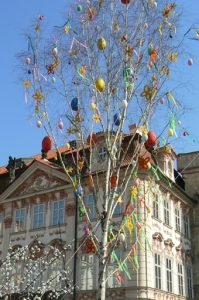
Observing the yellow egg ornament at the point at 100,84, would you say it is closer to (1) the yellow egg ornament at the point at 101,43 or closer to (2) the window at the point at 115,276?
(1) the yellow egg ornament at the point at 101,43

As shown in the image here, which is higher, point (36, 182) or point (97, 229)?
point (36, 182)

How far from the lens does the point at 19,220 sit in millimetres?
30062

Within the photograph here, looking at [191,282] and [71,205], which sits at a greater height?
[71,205]

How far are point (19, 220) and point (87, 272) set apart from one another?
247 inches

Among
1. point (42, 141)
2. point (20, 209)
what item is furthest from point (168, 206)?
point (42, 141)

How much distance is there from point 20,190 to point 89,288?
8060mm

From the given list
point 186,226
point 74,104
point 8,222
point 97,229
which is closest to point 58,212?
point 97,229

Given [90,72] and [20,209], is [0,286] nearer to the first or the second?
[20,209]

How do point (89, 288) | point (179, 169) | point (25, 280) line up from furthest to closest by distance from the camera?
1. point (179, 169)
2. point (25, 280)
3. point (89, 288)

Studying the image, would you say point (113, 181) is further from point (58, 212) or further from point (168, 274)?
point (58, 212)

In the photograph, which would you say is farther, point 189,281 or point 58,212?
point 189,281

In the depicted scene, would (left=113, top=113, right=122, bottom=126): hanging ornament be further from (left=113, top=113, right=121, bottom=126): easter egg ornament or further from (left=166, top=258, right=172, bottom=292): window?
(left=166, top=258, right=172, bottom=292): window

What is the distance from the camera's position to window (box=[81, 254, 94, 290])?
2548 cm

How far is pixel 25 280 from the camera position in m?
27.7
